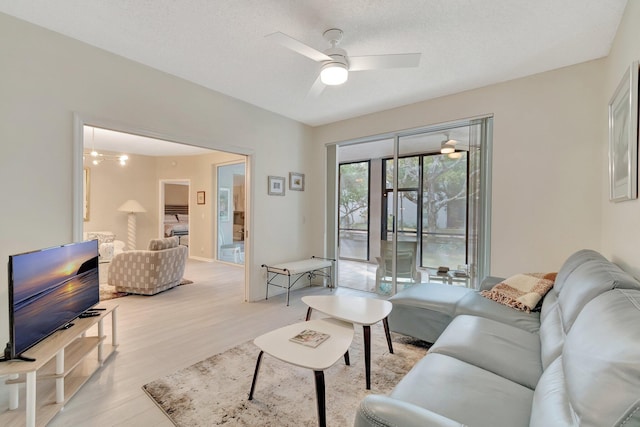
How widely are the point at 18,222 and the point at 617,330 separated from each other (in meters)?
3.47

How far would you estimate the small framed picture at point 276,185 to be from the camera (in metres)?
4.28

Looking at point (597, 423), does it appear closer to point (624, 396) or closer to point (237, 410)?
point (624, 396)

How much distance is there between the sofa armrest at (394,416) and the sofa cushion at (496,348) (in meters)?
0.70

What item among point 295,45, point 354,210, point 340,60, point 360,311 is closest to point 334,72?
point 340,60

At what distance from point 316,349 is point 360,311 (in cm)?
69

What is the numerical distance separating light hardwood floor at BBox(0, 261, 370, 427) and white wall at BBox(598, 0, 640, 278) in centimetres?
289

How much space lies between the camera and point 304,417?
1762 millimetres

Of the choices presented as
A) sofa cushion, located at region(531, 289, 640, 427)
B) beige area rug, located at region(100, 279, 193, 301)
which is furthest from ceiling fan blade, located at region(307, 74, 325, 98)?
beige area rug, located at region(100, 279, 193, 301)

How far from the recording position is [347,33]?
2.26m

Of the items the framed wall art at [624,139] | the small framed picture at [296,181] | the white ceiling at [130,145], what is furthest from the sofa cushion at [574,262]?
the white ceiling at [130,145]

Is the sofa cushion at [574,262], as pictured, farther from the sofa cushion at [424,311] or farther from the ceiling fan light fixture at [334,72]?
the ceiling fan light fixture at [334,72]

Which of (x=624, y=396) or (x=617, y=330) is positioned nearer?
(x=624, y=396)

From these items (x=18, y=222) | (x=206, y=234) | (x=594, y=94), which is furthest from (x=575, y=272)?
(x=206, y=234)

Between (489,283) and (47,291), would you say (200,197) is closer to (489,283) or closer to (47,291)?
(47,291)
